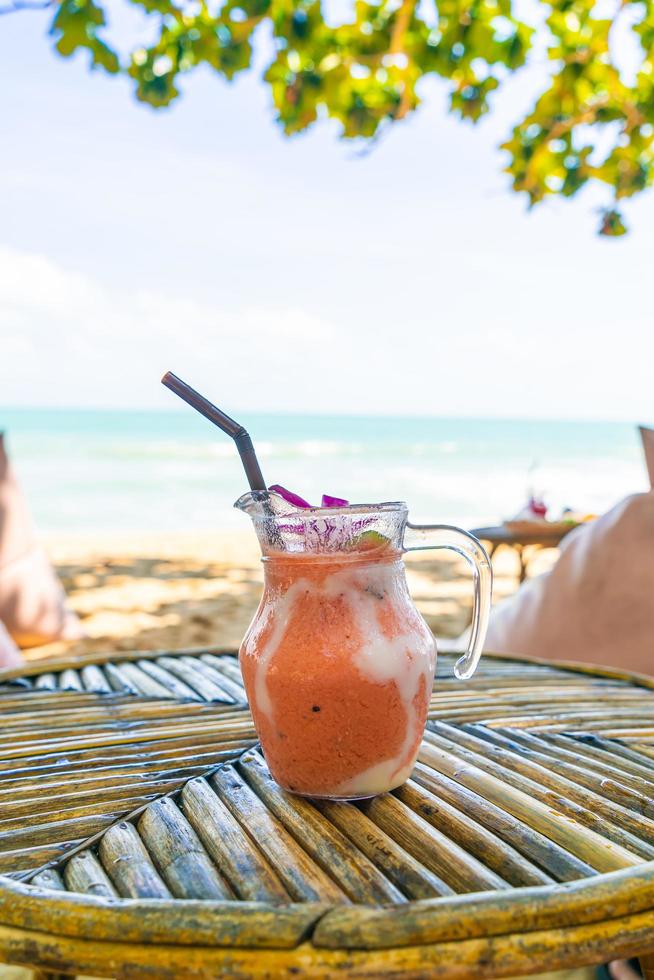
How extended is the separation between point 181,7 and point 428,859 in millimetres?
3603

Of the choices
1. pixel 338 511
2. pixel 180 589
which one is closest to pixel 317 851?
pixel 338 511

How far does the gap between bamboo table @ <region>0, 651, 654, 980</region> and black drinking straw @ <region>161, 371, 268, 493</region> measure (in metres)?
0.28

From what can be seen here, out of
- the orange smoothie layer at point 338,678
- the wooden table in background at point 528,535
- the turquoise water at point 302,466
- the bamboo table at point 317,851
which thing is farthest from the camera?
the turquoise water at point 302,466

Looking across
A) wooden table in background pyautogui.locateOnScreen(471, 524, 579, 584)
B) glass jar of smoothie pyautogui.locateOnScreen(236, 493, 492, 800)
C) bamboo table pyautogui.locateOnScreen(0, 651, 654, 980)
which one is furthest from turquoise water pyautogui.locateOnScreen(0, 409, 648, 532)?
glass jar of smoothie pyautogui.locateOnScreen(236, 493, 492, 800)

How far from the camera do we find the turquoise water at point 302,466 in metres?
12.3

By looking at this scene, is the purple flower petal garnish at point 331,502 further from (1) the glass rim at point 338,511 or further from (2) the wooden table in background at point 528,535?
(2) the wooden table in background at point 528,535

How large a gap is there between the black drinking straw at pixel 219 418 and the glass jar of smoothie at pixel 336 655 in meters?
0.07

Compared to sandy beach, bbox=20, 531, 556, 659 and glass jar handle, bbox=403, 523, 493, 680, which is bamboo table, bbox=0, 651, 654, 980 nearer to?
glass jar handle, bbox=403, 523, 493, 680

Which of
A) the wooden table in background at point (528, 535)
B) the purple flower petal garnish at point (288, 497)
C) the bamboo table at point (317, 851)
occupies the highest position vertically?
the purple flower petal garnish at point (288, 497)

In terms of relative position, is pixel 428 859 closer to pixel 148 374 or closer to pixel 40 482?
pixel 40 482

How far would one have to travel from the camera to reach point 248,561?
5582mm

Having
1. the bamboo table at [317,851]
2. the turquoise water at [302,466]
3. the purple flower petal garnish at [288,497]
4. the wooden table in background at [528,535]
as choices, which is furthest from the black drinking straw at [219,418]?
the turquoise water at [302,466]

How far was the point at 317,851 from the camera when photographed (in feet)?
1.78

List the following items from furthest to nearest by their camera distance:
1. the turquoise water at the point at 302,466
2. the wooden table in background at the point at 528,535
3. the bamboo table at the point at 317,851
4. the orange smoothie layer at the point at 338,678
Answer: the turquoise water at the point at 302,466, the wooden table in background at the point at 528,535, the orange smoothie layer at the point at 338,678, the bamboo table at the point at 317,851
